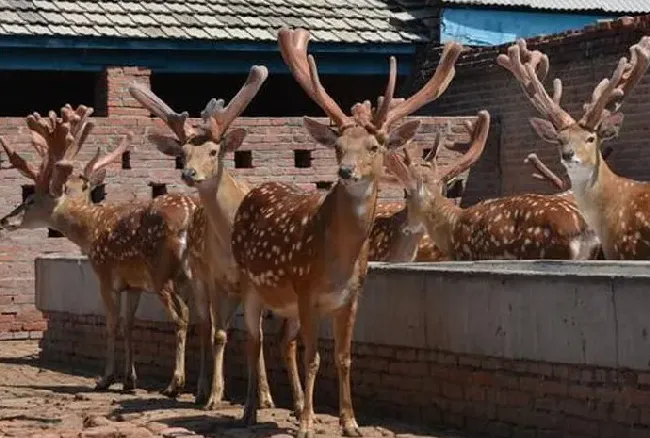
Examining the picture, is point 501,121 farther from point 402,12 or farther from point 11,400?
point 11,400

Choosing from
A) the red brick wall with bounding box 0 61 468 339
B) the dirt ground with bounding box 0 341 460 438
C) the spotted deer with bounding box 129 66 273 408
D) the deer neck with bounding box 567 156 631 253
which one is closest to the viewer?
the dirt ground with bounding box 0 341 460 438

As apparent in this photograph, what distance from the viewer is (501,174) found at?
22.0 meters

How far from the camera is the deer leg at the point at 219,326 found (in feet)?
42.5

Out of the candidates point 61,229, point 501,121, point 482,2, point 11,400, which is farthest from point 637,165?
point 11,400

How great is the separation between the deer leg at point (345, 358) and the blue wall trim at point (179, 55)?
1148cm

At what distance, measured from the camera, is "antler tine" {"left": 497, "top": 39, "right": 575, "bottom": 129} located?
1389 centimetres

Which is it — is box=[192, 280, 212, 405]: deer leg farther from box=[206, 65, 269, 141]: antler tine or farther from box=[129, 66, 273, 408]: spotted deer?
box=[206, 65, 269, 141]: antler tine

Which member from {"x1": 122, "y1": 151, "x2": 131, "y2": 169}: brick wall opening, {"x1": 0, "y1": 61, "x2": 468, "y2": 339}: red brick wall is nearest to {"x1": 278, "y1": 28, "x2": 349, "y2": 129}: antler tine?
{"x1": 0, "y1": 61, "x2": 468, "y2": 339}: red brick wall

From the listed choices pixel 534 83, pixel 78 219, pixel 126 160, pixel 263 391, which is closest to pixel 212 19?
pixel 126 160

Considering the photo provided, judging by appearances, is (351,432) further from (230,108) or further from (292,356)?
(230,108)

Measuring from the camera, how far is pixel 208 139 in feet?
41.7

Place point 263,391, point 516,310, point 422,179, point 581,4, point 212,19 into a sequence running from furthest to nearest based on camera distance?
point 581,4 → point 212,19 → point 422,179 → point 263,391 → point 516,310

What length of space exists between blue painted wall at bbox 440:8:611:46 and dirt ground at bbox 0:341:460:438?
9.93 meters

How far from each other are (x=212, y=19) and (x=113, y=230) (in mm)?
8535
